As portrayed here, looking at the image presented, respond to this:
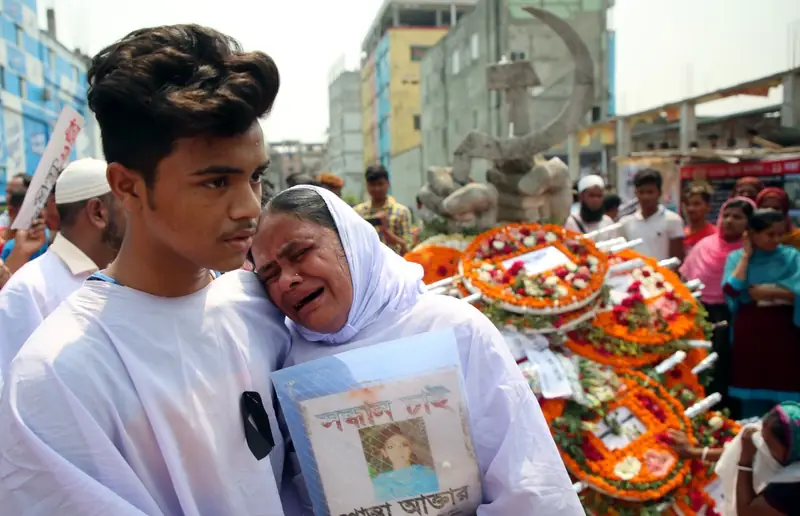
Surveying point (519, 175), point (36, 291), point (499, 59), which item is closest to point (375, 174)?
point (519, 175)

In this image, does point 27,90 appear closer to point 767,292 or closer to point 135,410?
point 767,292

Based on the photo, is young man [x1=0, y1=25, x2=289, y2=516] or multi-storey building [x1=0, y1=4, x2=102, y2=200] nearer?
young man [x1=0, y1=25, x2=289, y2=516]

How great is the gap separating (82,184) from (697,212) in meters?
5.58

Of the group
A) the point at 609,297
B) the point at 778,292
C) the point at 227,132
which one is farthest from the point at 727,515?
the point at 227,132

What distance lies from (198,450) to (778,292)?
4639 millimetres

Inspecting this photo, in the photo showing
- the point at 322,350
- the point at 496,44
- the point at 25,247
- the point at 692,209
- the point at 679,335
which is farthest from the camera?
the point at 496,44

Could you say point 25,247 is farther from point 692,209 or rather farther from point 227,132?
point 692,209

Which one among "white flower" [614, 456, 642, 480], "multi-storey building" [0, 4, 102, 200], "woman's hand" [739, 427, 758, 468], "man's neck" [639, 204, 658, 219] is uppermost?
"multi-storey building" [0, 4, 102, 200]

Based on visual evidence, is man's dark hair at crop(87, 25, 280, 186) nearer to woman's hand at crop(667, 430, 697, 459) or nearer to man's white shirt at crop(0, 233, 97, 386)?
man's white shirt at crop(0, 233, 97, 386)

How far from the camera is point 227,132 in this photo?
1.46 meters

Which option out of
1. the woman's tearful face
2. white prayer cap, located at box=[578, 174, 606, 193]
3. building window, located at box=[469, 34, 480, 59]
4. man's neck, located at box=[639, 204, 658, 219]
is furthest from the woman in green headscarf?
building window, located at box=[469, 34, 480, 59]

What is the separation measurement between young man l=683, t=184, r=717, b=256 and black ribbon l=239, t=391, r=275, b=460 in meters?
5.68

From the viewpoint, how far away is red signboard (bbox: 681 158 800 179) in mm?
8656

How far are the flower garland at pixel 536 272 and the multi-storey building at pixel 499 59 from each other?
1505cm
